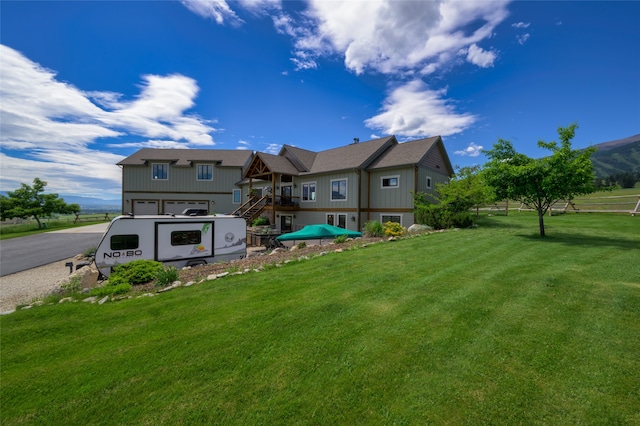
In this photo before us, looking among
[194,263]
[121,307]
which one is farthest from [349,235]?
[121,307]

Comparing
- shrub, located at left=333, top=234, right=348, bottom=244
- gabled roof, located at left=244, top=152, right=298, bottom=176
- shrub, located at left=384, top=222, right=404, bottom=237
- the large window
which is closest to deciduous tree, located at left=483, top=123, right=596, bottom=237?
shrub, located at left=384, top=222, right=404, bottom=237

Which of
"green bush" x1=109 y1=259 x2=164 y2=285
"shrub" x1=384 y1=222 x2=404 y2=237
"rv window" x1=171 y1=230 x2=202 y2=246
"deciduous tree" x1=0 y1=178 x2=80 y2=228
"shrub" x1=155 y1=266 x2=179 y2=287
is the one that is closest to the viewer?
"shrub" x1=155 y1=266 x2=179 y2=287

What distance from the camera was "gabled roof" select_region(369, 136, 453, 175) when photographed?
18031 mm

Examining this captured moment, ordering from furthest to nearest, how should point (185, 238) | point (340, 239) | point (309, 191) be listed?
1. point (309, 191)
2. point (340, 239)
3. point (185, 238)

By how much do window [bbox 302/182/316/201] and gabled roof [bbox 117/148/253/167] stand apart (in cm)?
1310

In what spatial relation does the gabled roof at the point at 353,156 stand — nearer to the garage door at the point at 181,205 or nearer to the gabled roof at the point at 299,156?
the gabled roof at the point at 299,156

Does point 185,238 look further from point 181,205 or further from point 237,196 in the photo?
point 181,205

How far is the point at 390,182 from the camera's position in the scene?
19.1 meters

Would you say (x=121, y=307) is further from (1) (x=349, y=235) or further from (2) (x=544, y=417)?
(1) (x=349, y=235)

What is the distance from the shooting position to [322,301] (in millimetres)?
5512

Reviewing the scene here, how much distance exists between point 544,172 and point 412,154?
8.40 metres

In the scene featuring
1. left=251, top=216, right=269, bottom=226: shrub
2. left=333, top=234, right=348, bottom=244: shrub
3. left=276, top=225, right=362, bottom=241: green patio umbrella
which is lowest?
left=333, top=234, right=348, bottom=244: shrub

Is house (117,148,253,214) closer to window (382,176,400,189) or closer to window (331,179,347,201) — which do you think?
window (331,179,347,201)

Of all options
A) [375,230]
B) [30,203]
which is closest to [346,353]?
[375,230]
